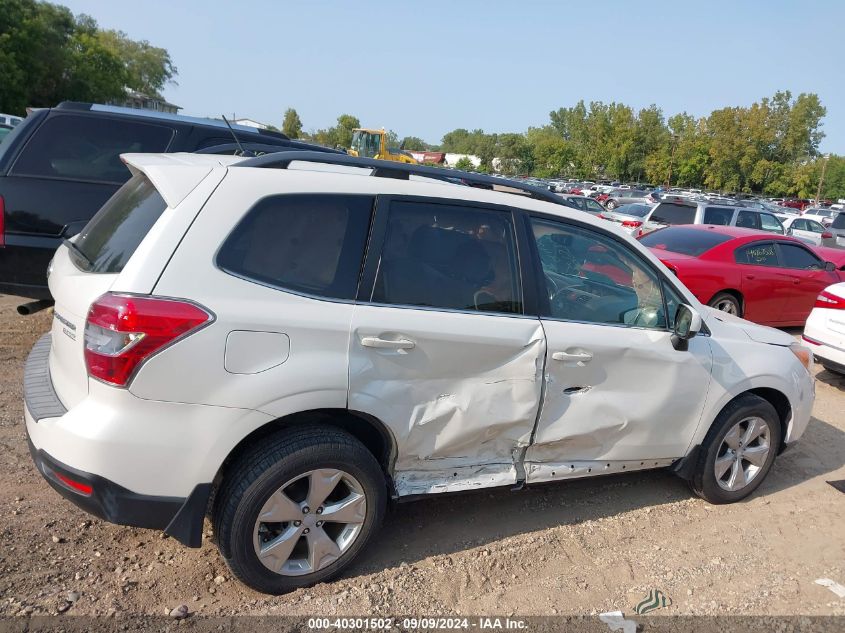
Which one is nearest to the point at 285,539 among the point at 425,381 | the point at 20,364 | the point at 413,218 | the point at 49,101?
the point at 425,381

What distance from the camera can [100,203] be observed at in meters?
5.32

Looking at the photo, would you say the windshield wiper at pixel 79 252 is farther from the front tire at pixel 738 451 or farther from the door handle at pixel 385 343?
the front tire at pixel 738 451

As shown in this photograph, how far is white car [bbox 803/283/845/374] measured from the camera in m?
6.71

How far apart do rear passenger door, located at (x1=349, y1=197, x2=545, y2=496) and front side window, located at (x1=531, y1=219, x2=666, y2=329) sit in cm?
27

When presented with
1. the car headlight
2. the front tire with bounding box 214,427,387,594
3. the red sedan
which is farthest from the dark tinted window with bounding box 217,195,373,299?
the red sedan

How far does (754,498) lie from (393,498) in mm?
2689

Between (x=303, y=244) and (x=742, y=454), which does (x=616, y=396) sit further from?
(x=303, y=244)

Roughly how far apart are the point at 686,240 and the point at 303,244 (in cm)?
725

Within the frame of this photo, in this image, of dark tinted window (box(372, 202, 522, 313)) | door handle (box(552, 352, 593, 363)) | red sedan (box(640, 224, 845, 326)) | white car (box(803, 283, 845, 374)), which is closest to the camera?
dark tinted window (box(372, 202, 522, 313))

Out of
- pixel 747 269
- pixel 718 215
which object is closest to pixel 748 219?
pixel 718 215

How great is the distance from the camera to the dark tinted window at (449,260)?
3.05 metres

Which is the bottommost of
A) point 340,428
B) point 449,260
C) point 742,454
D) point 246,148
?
point 742,454

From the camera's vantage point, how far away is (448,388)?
3.08 metres

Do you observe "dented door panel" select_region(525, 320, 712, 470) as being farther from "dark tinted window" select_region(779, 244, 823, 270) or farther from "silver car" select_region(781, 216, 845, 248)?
"silver car" select_region(781, 216, 845, 248)
